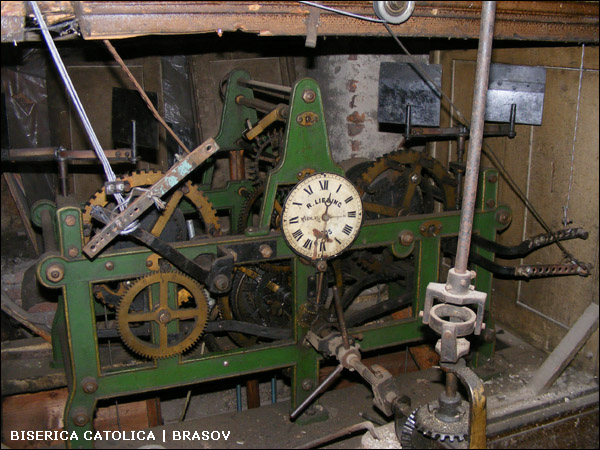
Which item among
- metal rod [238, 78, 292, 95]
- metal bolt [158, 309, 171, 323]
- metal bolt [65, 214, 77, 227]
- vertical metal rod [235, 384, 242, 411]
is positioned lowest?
vertical metal rod [235, 384, 242, 411]

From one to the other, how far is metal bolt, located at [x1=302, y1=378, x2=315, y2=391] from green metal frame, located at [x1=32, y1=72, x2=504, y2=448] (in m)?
0.02

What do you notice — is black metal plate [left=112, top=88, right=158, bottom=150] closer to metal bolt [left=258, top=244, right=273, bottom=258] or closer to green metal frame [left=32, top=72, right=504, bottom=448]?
green metal frame [left=32, top=72, right=504, bottom=448]

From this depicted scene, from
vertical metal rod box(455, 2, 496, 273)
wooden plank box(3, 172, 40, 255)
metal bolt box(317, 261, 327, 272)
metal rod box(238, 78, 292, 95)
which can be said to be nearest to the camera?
vertical metal rod box(455, 2, 496, 273)

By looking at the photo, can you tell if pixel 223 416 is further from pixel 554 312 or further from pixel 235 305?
pixel 554 312

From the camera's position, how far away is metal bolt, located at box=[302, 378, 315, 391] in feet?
10.0

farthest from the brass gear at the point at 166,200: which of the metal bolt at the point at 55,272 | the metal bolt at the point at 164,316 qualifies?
the metal bolt at the point at 164,316

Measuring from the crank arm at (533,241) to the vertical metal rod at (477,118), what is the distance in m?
1.48

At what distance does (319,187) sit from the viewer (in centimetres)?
280

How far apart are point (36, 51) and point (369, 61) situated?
2.55 metres

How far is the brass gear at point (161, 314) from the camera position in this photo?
2689 mm

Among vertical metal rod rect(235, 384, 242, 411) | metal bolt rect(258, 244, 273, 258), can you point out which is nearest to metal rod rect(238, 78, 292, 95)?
metal bolt rect(258, 244, 273, 258)

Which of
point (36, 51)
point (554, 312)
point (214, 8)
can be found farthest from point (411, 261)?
point (36, 51)

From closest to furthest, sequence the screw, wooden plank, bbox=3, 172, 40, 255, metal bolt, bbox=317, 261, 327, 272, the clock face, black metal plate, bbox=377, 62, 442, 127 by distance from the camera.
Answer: the clock face → metal bolt, bbox=317, 261, 327, 272 → the screw → black metal plate, bbox=377, 62, 442, 127 → wooden plank, bbox=3, 172, 40, 255

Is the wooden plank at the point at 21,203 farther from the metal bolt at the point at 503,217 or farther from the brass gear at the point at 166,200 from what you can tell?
the metal bolt at the point at 503,217
